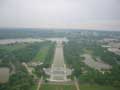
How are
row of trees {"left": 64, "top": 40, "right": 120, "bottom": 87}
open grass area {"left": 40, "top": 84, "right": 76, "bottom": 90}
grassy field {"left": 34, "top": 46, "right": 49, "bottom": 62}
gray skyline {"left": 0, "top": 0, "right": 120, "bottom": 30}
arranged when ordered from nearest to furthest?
open grass area {"left": 40, "top": 84, "right": 76, "bottom": 90}, row of trees {"left": 64, "top": 40, "right": 120, "bottom": 87}, grassy field {"left": 34, "top": 46, "right": 49, "bottom": 62}, gray skyline {"left": 0, "top": 0, "right": 120, "bottom": 30}

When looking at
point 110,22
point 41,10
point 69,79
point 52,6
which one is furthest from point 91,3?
point 69,79

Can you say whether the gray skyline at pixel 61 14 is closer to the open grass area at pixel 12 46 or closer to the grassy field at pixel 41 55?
the open grass area at pixel 12 46

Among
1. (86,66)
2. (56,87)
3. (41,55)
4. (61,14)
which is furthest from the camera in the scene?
(61,14)

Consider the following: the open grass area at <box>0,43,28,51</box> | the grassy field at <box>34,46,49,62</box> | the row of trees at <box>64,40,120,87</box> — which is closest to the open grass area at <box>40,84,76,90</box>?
the row of trees at <box>64,40,120,87</box>

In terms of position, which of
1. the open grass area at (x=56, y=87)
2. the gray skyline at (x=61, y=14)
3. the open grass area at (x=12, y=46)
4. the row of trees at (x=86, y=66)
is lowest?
the open grass area at (x=56, y=87)

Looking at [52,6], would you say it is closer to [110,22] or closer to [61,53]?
[61,53]

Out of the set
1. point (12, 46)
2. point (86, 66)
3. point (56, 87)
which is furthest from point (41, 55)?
point (86, 66)

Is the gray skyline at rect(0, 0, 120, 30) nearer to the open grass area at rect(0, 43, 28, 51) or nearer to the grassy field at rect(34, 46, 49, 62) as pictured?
the open grass area at rect(0, 43, 28, 51)

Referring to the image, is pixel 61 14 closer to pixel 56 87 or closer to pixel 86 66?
pixel 86 66

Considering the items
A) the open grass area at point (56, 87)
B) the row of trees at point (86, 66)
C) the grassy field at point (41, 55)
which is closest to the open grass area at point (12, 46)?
the grassy field at point (41, 55)
